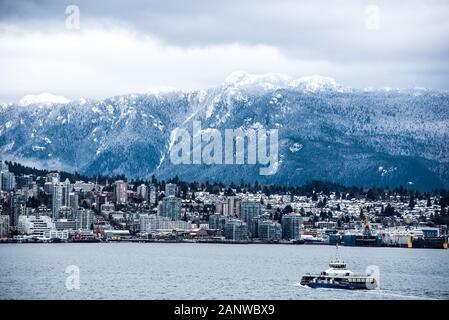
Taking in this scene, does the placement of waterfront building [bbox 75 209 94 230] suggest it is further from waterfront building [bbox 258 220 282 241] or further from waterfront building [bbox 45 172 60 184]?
waterfront building [bbox 258 220 282 241]

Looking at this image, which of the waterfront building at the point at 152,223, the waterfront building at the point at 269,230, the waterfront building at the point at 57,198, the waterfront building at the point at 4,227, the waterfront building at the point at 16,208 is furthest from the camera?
the waterfront building at the point at 152,223

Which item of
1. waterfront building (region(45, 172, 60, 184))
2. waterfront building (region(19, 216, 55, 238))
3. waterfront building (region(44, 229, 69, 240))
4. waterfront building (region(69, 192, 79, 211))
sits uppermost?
waterfront building (region(45, 172, 60, 184))

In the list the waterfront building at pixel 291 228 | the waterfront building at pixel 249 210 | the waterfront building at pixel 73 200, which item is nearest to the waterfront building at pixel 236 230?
the waterfront building at pixel 249 210

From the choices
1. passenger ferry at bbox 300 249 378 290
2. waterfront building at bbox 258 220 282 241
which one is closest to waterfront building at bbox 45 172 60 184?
waterfront building at bbox 258 220 282 241

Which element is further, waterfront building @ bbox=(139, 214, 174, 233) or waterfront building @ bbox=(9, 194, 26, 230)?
waterfront building @ bbox=(139, 214, 174, 233)

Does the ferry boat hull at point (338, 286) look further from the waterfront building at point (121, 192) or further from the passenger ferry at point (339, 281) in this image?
the waterfront building at point (121, 192)
